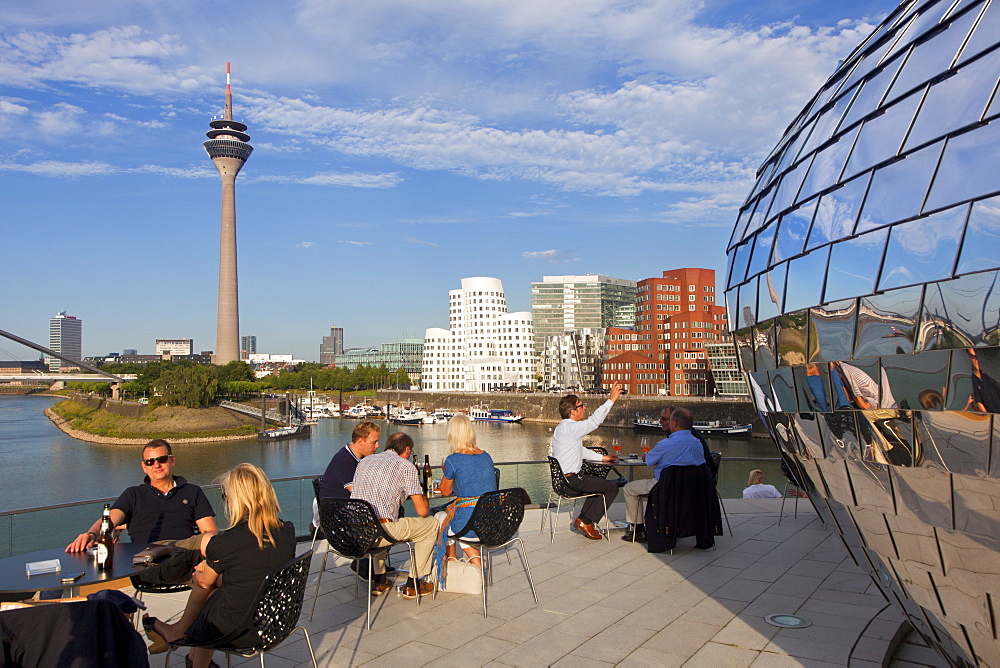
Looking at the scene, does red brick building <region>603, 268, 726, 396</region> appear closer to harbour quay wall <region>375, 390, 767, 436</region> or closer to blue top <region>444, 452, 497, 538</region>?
harbour quay wall <region>375, 390, 767, 436</region>

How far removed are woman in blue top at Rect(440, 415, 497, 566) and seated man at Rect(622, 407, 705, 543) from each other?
181 centimetres

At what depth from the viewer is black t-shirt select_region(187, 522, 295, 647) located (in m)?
3.72

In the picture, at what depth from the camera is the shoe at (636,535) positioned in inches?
300

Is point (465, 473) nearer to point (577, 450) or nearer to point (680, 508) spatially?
point (577, 450)

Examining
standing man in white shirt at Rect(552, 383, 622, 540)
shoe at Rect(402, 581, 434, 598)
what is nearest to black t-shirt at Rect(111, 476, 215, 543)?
shoe at Rect(402, 581, 434, 598)

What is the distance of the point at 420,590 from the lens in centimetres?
577

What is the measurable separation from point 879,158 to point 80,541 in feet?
15.8

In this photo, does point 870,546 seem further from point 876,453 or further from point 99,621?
point 99,621

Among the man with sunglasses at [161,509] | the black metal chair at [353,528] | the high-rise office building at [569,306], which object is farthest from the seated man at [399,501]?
the high-rise office building at [569,306]

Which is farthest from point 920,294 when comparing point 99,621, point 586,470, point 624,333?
point 624,333

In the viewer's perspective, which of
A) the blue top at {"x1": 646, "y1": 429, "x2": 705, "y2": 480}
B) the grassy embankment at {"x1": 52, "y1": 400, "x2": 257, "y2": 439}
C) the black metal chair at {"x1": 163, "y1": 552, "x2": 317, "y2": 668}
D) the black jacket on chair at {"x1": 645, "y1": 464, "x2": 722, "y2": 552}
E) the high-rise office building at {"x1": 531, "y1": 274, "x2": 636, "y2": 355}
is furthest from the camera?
the high-rise office building at {"x1": 531, "y1": 274, "x2": 636, "y2": 355}

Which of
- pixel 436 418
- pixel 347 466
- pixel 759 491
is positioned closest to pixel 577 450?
pixel 347 466

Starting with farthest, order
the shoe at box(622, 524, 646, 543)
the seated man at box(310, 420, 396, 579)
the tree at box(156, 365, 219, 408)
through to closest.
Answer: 1. the tree at box(156, 365, 219, 408)
2. the shoe at box(622, 524, 646, 543)
3. the seated man at box(310, 420, 396, 579)

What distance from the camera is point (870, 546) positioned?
3.13 meters
